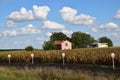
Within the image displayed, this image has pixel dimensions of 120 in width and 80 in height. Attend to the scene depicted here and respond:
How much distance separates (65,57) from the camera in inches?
2051

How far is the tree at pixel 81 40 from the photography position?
155 metres

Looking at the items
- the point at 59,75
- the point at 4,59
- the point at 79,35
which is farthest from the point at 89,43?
the point at 59,75

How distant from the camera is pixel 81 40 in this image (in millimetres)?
157375

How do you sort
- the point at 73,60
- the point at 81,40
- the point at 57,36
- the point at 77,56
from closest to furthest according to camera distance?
1. the point at 77,56
2. the point at 73,60
3. the point at 81,40
4. the point at 57,36

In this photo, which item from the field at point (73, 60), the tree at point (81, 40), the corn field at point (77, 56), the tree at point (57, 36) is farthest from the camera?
the tree at point (57, 36)

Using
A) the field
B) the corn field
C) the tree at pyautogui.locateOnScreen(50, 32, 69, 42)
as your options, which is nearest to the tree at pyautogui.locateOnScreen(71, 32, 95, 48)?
the tree at pyautogui.locateOnScreen(50, 32, 69, 42)

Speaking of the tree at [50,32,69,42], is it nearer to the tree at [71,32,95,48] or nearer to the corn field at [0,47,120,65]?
the tree at [71,32,95,48]

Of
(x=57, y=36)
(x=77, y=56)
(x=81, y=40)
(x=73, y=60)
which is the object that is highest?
(x=57, y=36)

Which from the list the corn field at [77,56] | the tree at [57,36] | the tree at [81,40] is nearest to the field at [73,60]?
the corn field at [77,56]

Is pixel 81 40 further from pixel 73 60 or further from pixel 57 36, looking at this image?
pixel 73 60

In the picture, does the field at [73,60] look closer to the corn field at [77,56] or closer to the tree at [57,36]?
the corn field at [77,56]

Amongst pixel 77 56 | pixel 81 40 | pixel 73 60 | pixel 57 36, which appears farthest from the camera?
pixel 57 36

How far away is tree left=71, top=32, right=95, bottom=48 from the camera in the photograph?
154625 millimetres

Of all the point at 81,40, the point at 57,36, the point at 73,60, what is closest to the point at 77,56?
the point at 73,60
